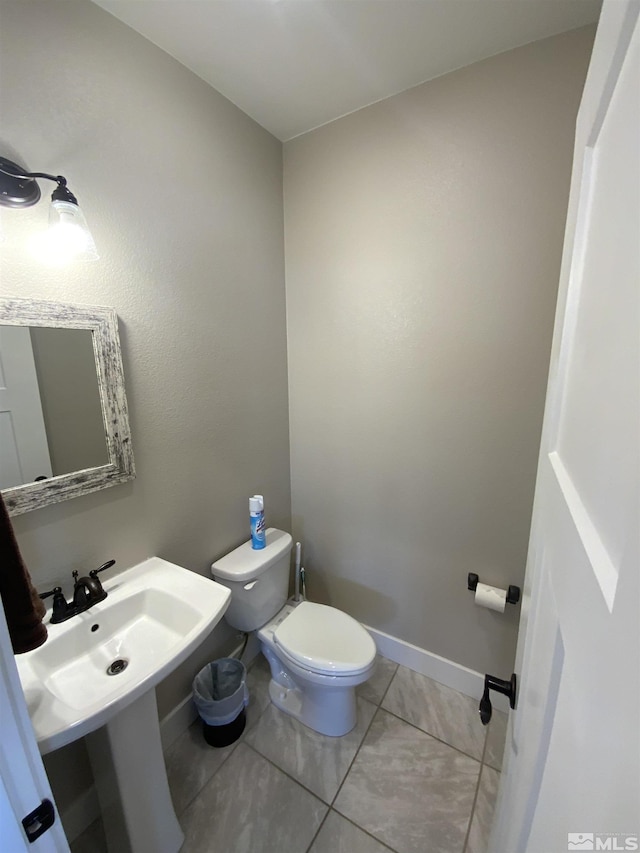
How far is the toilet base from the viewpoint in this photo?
1.40m

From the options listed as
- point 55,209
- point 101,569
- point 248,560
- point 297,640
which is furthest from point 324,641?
point 55,209

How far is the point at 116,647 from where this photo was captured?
1.04 metres

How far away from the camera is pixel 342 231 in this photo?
1529 mm

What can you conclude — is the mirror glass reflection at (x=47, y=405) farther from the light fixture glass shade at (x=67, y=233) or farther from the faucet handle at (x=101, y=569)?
the faucet handle at (x=101, y=569)

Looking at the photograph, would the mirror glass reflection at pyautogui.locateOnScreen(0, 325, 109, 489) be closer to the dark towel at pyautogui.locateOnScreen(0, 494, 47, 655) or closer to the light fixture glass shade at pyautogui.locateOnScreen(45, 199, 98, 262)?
the light fixture glass shade at pyautogui.locateOnScreen(45, 199, 98, 262)

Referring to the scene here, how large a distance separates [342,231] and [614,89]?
1257 mm

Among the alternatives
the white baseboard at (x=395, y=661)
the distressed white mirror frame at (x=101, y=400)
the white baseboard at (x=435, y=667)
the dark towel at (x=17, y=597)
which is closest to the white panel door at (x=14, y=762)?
the dark towel at (x=17, y=597)

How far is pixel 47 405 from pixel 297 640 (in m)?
1.24

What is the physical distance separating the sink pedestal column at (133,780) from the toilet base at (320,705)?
1.88 ft

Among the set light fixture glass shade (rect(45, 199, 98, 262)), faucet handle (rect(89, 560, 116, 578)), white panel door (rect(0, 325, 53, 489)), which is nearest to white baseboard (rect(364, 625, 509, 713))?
faucet handle (rect(89, 560, 116, 578))

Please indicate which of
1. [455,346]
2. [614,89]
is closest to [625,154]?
[614,89]

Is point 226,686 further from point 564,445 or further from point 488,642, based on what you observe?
point 564,445

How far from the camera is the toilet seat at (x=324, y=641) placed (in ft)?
4.20

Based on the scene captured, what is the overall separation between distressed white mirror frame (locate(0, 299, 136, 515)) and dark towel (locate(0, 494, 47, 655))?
36cm
